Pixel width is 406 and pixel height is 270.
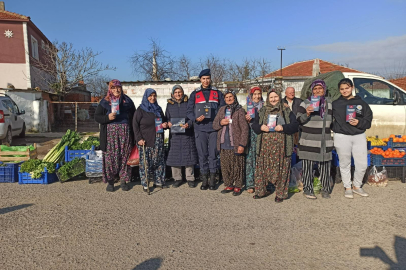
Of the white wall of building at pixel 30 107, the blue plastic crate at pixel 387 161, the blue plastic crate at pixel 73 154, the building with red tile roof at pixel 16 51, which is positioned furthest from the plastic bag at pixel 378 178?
the building with red tile roof at pixel 16 51

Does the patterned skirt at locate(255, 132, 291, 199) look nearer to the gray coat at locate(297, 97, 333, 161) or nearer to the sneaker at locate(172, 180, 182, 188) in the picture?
the gray coat at locate(297, 97, 333, 161)

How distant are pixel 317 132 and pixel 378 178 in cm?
179

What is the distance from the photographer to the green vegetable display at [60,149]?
6.47 metres

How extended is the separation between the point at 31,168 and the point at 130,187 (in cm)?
212

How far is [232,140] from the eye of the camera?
17.0 ft

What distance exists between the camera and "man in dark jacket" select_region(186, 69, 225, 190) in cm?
555

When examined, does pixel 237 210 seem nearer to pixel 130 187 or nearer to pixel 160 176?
pixel 160 176

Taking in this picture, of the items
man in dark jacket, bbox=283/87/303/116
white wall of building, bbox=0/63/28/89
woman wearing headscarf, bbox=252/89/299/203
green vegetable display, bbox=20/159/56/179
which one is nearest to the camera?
woman wearing headscarf, bbox=252/89/299/203

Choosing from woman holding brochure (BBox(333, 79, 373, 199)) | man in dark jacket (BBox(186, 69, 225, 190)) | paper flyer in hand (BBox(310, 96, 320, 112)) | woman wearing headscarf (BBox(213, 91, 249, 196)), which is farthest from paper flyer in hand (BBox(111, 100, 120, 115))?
woman holding brochure (BBox(333, 79, 373, 199))

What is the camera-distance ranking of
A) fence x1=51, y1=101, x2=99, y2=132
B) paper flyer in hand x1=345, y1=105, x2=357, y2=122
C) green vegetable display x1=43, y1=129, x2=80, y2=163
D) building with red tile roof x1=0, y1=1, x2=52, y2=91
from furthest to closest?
1. building with red tile roof x1=0, y1=1, x2=52, y2=91
2. fence x1=51, y1=101, x2=99, y2=132
3. green vegetable display x1=43, y1=129, x2=80, y2=163
4. paper flyer in hand x1=345, y1=105, x2=357, y2=122

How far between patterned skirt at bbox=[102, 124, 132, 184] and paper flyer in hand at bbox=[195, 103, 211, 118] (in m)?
1.33

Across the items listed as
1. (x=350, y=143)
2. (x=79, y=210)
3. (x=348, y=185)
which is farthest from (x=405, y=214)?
(x=79, y=210)

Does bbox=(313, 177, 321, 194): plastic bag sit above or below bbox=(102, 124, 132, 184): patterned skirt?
below

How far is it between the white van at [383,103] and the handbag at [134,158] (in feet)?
16.6
